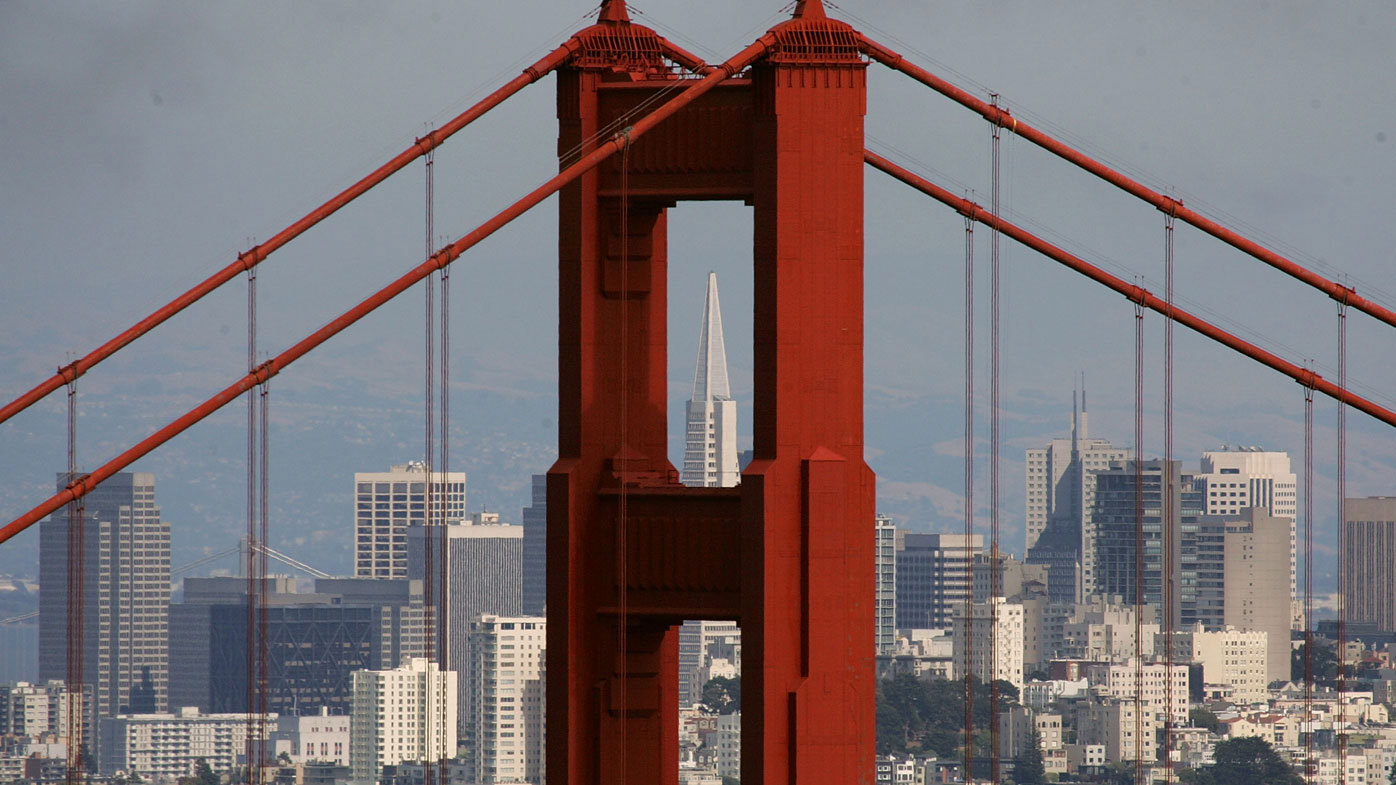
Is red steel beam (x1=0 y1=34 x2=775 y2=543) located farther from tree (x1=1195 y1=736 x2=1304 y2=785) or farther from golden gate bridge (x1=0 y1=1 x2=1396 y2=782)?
tree (x1=1195 y1=736 x2=1304 y2=785)

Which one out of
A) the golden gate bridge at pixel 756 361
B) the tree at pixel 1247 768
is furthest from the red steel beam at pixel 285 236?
the tree at pixel 1247 768

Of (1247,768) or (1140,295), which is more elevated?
(1140,295)

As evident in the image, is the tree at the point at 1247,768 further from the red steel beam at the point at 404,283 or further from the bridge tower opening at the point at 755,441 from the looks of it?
the red steel beam at the point at 404,283

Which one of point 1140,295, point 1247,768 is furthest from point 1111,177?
point 1247,768

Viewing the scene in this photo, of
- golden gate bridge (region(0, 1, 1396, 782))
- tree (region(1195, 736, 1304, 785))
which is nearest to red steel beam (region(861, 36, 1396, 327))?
golden gate bridge (region(0, 1, 1396, 782))

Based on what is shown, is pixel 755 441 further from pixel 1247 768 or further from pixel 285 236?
pixel 1247 768

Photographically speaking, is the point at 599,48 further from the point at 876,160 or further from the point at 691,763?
the point at 691,763
